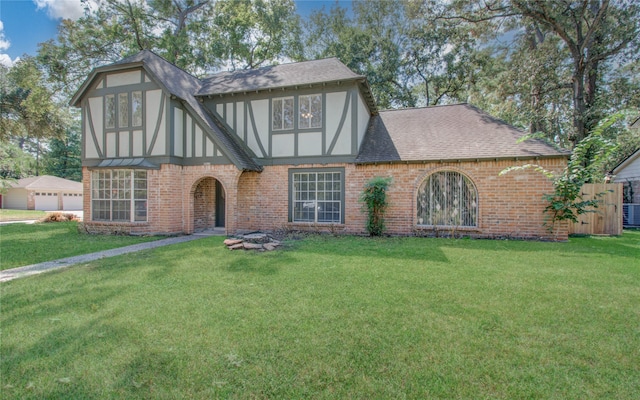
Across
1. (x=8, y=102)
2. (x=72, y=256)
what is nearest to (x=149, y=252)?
(x=72, y=256)

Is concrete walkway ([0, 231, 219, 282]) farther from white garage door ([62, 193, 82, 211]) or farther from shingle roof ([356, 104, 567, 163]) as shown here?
white garage door ([62, 193, 82, 211])

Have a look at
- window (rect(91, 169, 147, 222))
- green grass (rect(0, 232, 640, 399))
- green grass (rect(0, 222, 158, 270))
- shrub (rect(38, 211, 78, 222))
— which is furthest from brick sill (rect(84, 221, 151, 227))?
shrub (rect(38, 211, 78, 222))

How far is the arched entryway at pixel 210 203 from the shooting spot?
40.2 ft

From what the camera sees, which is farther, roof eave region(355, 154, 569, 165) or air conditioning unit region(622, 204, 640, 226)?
air conditioning unit region(622, 204, 640, 226)

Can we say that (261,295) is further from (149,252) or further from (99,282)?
(149,252)

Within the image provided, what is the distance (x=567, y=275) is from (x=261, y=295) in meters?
5.22

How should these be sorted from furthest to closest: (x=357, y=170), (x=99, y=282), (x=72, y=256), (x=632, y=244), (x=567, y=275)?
(x=357, y=170) → (x=632, y=244) → (x=72, y=256) → (x=567, y=275) → (x=99, y=282)

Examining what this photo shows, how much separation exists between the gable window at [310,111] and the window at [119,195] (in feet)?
19.2

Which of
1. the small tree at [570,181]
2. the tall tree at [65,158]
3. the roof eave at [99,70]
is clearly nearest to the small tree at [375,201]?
the small tree at [570,181]

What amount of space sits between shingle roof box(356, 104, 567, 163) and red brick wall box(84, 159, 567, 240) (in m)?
0.32

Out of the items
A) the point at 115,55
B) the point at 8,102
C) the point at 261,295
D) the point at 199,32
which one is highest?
the point at 199,32

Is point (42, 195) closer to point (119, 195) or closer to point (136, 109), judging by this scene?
point (119, 195)

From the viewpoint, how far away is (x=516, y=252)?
750 cm

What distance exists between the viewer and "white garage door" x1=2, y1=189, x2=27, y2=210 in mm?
29156
